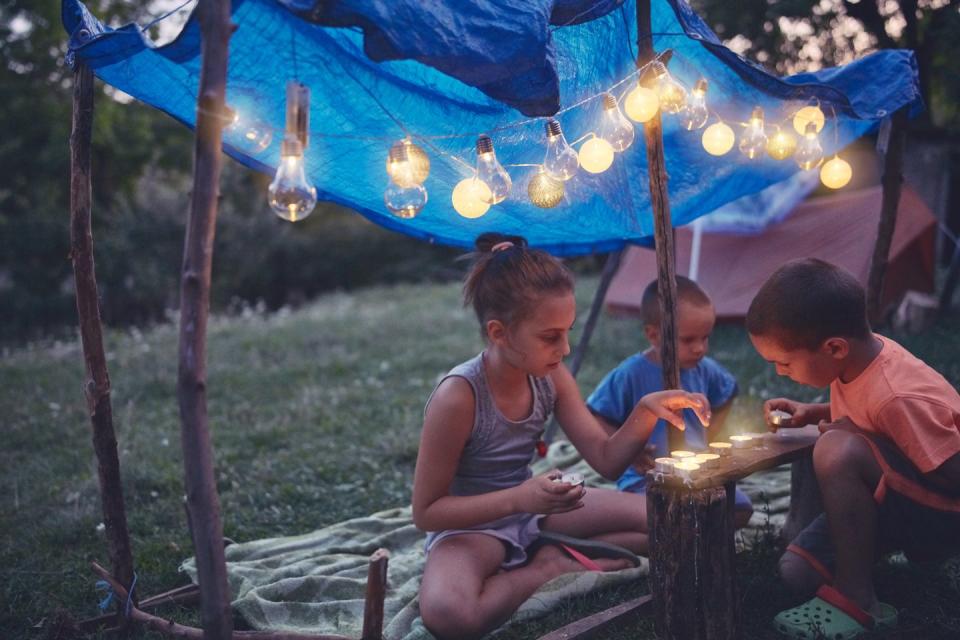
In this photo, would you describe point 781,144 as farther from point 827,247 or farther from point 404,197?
point 827,247

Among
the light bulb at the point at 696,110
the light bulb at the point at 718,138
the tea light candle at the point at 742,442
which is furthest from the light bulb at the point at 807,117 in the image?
the tea light candle at the point at 742,442

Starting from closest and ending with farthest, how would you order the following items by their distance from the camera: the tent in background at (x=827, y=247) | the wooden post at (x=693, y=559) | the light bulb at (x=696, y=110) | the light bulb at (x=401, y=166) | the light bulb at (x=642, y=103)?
the wooden post at (x=693, y=559) → the light bulb at (x=401, y=166) → the light bulb at (x=642, y=103) → the light bulb at (x=696, y=110) → the tent in background at (x=827, y=247)

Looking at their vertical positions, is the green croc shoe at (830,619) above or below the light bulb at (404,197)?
below

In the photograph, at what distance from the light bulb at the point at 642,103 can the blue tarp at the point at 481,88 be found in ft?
0.69

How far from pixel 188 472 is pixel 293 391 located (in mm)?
5018

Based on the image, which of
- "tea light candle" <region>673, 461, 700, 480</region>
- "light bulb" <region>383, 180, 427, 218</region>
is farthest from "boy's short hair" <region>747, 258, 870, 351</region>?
"light bulb" <region>383, 180, 427, 218</region>

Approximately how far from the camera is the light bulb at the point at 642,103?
2.58m

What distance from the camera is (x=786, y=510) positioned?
3.68 metres

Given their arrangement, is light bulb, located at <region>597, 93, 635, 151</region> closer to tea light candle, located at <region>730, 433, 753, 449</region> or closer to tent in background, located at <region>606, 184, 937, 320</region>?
tea light candle, located at <region>730, 433, 753, 449</region>

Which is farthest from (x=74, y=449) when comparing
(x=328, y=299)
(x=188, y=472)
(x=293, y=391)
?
(x=328, y=299)

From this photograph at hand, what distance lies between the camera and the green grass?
2984 millimetres

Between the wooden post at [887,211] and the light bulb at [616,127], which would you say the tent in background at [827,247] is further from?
the light bulb at [616,127]

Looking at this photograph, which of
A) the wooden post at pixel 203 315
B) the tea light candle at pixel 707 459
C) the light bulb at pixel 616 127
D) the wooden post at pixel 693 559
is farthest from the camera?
the light bulb at pixel 616 127

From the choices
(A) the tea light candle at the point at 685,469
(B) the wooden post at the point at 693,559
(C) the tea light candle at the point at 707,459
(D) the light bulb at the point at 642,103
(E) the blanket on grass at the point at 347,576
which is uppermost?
(D) the light bulb at the point at 642,103
